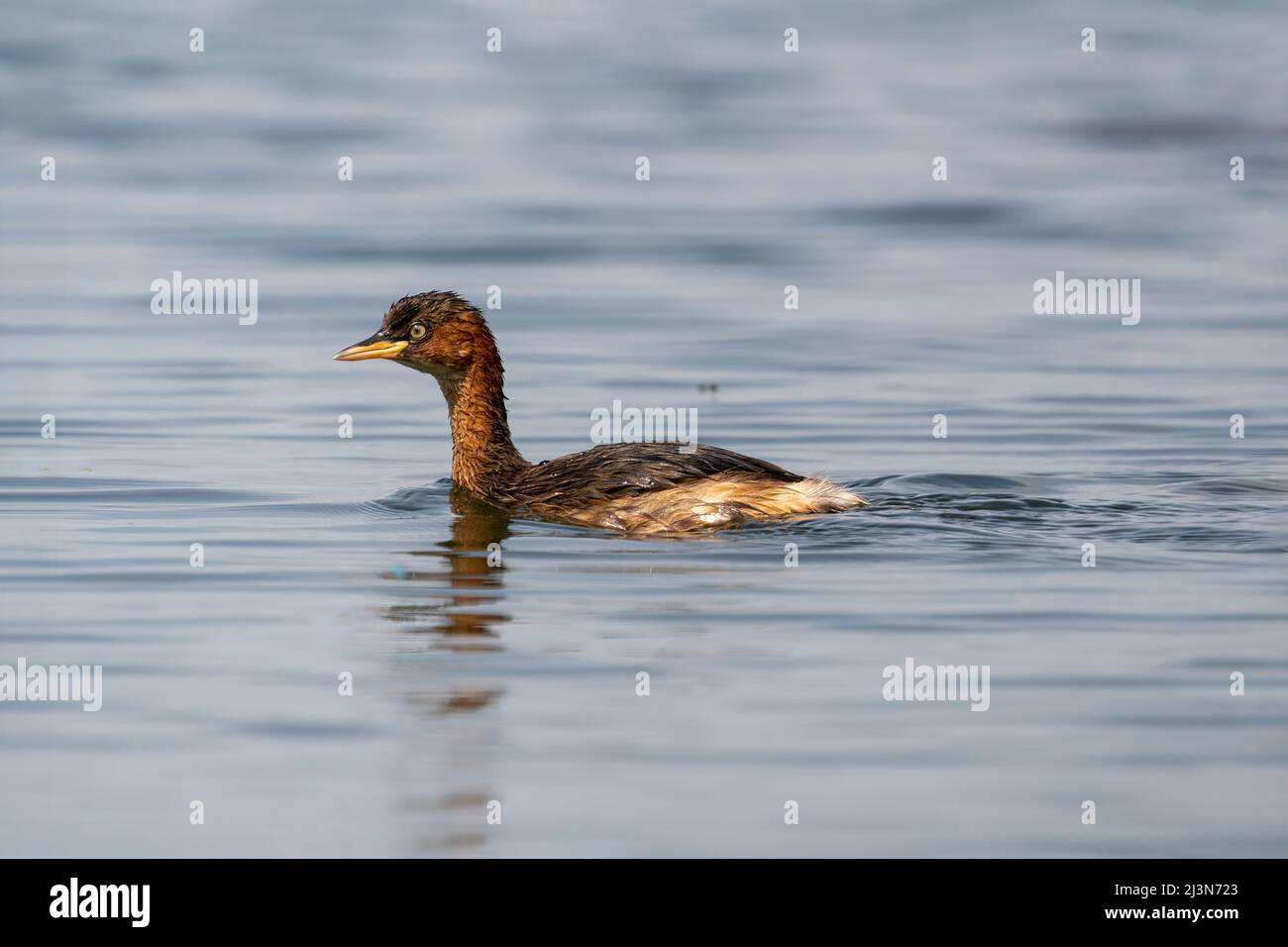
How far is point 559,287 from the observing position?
63.8 ft

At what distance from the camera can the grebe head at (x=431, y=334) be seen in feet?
42.0

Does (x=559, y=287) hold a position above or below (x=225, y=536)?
above

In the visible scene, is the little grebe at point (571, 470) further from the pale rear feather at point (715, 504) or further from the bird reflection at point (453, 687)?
the bird reflection at point (453, 687)

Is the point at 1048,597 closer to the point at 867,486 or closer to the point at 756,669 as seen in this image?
the point at 756,669

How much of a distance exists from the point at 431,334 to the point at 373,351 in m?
0.38

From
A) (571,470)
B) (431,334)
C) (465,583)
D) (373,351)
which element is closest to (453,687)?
(465,583)

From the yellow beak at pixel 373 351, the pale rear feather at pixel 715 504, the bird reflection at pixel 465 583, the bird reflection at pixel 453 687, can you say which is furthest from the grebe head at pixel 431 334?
the pale rear feather at pixel 715 504

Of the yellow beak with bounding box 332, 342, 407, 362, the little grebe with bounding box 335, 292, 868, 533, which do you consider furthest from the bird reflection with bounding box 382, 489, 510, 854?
the yellow beak with bounding box 332, 342, 407, 362

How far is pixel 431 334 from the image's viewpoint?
42.2 feet

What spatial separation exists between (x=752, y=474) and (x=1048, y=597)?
224cm

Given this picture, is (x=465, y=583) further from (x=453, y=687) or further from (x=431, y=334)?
(x=431, y=334)

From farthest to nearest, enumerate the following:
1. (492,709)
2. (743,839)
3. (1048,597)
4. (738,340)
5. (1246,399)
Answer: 1. (738,340)
2. (1246,399)
3. (1048,597)
4. (492,709)
5. (743,839)

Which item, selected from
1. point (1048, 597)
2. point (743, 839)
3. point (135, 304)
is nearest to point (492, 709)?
point (743, 839)

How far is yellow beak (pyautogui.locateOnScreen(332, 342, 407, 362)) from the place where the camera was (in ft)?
41.5
